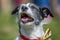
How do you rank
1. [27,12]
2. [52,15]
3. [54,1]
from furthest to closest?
1. [54,1]
2. [52,15]
3. [27,12]

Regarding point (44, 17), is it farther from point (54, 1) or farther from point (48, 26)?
point (54, 1)

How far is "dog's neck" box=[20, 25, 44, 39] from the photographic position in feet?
8.68

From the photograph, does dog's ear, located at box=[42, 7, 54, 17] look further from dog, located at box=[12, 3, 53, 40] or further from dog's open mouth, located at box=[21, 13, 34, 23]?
dog's open mouth, located at box=[21, 13, 34, 23]

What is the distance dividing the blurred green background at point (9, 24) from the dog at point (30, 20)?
0.12 metres

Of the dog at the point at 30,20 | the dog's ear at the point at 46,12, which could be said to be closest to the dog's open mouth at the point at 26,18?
the dog at the point at 30,20

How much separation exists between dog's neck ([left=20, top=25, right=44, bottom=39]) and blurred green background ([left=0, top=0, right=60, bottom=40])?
12cm

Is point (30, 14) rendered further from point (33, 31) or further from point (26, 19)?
point (33, 31)

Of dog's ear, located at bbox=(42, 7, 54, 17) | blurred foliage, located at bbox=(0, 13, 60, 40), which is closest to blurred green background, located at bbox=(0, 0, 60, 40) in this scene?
blurred foliage, located at bbox=(0, 13, 60, 40)

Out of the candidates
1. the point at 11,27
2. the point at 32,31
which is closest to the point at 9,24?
the point at 11,27

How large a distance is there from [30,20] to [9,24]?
404 mm

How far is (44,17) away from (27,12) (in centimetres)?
17

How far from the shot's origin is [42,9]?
2648 mm

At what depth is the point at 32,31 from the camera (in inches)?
106

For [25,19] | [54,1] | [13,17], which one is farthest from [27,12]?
[54,1]
